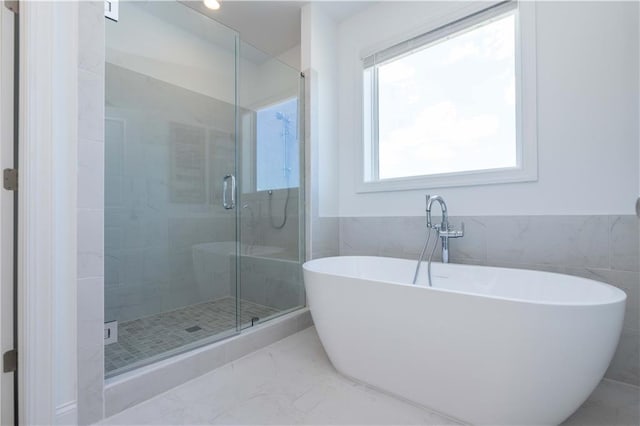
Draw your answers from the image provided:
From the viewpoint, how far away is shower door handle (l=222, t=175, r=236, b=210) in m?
2.45

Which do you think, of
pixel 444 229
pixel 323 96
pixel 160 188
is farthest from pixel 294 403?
pixel 323 96

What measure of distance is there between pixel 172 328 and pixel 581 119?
2.85m

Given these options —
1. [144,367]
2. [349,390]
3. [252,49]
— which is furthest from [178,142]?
[349,390]

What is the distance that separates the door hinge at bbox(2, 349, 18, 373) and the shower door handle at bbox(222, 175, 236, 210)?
1554 mm

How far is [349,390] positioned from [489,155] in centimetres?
169

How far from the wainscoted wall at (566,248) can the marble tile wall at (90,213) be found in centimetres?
187

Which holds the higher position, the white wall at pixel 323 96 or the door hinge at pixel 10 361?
the white wall at pixel 323 96

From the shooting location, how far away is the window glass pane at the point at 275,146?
2594 mm

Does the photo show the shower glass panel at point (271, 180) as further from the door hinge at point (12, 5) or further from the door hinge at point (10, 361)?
the door hinge at point (12, 5)

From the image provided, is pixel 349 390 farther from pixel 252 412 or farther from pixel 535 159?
pixel 535 159

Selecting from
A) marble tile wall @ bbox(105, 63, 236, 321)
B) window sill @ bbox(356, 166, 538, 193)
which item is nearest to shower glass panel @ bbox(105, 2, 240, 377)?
marble tile wall @ bbox(105, 63, 236, 321)

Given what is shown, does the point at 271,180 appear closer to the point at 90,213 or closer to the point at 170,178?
the point at 170,178

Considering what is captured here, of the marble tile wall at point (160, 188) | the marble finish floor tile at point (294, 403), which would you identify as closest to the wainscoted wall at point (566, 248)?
the marble finish floor tile at point (294, 403)

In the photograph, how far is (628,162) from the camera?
1.45 metres
